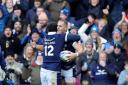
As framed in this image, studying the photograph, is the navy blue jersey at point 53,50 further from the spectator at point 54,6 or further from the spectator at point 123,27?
the spectator at point 54,6

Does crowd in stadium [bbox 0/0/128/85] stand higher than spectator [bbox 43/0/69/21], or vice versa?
spectator [bbox 43/0/69/21]

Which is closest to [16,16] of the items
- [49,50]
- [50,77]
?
[49,50]

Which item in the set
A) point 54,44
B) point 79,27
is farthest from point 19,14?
point 54,44

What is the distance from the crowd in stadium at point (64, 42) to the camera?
46.0 ft

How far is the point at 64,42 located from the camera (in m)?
14.0

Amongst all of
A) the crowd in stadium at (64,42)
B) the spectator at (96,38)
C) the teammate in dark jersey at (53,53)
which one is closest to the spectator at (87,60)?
the crowd in stadium at (64,42)

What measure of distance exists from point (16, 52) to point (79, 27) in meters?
1.87

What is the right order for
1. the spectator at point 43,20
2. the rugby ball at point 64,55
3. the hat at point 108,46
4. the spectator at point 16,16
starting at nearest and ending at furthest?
the rugby ball at point 64,55
the hat at point 108,46
the spectator at point 43,20
the spectator at point 16,16

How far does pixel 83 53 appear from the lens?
16.2m

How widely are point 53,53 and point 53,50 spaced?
65 millimetres

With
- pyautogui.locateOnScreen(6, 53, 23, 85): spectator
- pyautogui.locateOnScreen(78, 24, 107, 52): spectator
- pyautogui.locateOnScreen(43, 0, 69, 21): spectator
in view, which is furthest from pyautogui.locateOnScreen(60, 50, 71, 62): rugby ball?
pyautogui.locateOnScreen(43, 0, 69, 21): spectator

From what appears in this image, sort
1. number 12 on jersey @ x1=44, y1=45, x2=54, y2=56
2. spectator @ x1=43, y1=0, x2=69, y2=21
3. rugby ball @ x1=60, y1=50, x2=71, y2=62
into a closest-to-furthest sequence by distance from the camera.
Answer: rugby ball @ x1=60, y1=50, x2=71, y2=62, number 12 on jersey @ x1=44, y1=45, x2=54, y2=56, spectator @ x1=43, y1=0, x2=69, y2=21

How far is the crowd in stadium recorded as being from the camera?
552 inches

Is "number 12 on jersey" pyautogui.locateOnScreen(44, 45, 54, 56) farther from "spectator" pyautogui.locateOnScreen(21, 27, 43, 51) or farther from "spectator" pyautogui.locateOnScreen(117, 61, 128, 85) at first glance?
"spectator" pyautogui.locateOnScreen(21, 27, 43, 51)
